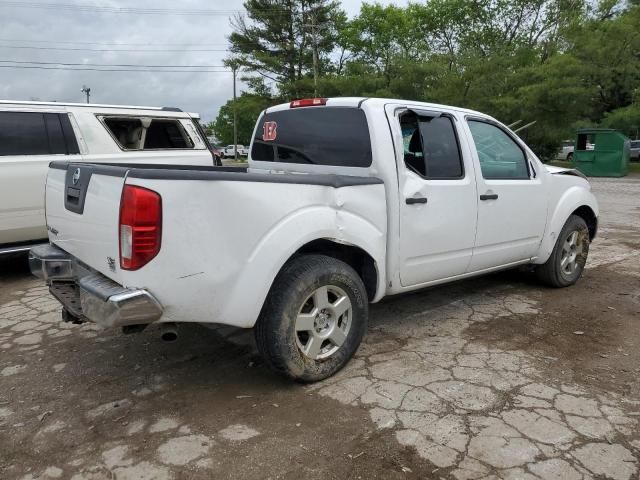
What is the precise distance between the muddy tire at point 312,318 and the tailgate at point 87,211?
90 centimetres

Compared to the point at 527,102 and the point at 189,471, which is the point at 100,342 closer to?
the point at 189,471

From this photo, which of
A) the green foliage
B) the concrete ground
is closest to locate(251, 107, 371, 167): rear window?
the concrete ground

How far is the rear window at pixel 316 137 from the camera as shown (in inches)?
145

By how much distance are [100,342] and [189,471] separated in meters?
1.92

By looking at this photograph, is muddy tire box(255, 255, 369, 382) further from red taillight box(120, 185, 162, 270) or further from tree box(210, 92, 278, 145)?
tree box(210, 92, 278, 145)

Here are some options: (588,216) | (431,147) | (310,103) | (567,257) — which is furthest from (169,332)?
(588,216)

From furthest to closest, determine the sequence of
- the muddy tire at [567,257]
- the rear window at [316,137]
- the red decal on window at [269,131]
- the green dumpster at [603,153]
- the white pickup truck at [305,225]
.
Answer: the green dumpster at [603,153], the muddy tire at [567,257], the red decal on window at [269,131], the rear window at [316,137], the white pickup truck at [305,225]

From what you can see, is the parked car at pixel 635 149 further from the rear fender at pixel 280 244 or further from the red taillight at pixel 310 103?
the rear fender at pixel 280 244

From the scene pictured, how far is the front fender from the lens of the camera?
5.03 m

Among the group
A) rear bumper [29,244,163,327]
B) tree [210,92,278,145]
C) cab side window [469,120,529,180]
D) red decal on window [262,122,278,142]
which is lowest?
rear bumper [29,244,163,327]

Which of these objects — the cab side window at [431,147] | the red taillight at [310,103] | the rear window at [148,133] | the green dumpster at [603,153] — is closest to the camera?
the cab side window at [431,147]

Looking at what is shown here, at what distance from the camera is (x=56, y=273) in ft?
10.7

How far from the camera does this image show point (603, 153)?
2189 cm

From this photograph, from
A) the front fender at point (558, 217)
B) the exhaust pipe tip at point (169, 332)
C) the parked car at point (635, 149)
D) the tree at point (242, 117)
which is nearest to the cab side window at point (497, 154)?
the front fender at point (558, 217)
